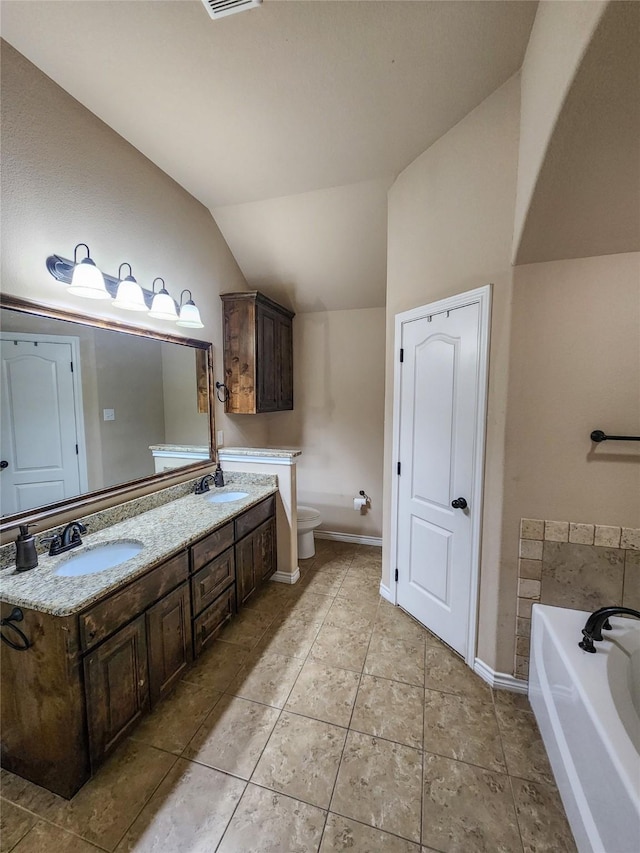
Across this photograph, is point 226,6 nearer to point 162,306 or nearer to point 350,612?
point 162,306

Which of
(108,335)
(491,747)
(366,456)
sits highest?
(108,335)

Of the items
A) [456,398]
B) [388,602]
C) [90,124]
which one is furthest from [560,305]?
[90,124]

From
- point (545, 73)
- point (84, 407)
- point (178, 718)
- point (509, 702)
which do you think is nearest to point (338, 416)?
point (84, 407)

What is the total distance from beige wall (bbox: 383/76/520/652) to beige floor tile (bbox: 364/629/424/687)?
1.26ft

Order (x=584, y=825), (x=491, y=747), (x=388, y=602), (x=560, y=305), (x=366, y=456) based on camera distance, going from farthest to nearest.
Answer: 1. (x=366, y=456)
2. (x=388, y=602)
3. (x=560, y=305)
4. (x=491, y=747)
5. (x=584, y=825)

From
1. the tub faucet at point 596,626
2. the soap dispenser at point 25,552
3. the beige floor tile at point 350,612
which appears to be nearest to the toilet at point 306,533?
the beige floor tile at point 350,612

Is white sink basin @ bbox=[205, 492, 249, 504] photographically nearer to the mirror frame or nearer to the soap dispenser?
the mirror frame

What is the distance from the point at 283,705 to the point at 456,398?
1819mm

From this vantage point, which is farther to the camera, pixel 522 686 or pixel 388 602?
pixel 388 602

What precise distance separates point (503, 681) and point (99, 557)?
2.17 meters

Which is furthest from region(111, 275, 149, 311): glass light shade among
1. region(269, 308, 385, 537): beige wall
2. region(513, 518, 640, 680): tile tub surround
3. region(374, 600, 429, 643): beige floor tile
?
region(374, 600, 429, 643): beige floor tile

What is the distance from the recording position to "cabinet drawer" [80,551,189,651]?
48.7 inches

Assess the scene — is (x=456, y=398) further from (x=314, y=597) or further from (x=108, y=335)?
(x=108, y=335)

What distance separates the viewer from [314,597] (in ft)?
8.43
